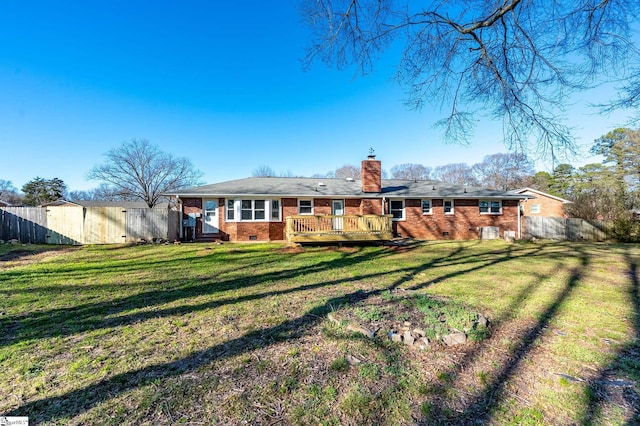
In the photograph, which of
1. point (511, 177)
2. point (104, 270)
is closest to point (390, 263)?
point (104, 270)

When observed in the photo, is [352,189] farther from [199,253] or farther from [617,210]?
[617,210]

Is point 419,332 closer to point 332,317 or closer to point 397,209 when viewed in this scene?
point 332,317

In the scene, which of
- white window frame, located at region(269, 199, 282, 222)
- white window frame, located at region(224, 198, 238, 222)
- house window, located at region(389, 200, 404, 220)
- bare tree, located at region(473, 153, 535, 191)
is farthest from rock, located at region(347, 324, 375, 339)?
bare tree, located at region(473, 153, 535, 191)

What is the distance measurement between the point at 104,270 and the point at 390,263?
26.4 feet

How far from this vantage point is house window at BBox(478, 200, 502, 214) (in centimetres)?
1652

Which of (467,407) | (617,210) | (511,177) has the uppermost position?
(511,177)

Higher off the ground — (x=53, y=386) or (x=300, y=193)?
(x=300, y=193)

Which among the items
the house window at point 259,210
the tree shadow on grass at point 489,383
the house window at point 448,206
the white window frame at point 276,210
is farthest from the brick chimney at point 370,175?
the tree shadow on grass at point 489,383

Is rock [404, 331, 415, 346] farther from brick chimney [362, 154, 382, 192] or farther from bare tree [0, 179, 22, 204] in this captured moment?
bare tree [0, 179, 22, 204]

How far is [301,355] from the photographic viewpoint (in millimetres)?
2992

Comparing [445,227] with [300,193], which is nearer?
[300,193]

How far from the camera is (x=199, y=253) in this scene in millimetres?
10203

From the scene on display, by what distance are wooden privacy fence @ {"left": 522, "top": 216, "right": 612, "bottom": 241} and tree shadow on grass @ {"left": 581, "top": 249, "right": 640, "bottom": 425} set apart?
1697 centimetres

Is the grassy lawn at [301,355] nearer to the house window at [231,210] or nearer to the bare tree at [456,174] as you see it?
the house window at [231,210]
